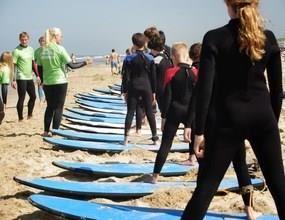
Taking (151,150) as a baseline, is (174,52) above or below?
above

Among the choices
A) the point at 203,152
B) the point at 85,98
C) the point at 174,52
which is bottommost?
the point at 85,98

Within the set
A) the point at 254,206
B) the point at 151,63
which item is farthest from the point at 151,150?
the point at 254,206

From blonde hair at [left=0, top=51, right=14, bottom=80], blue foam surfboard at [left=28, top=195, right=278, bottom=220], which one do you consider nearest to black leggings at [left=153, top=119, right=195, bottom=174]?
blue foam surfboard at [left=28, top=195, right=278, bottom=220]

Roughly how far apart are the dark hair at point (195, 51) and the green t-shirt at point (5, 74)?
225 inches

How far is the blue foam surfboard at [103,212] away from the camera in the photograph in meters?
3.85

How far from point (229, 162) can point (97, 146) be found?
4.27 metres

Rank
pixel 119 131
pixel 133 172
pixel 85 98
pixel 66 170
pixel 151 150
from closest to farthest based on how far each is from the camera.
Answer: pixel 133 172
pixel 66 170
pixel 151 150
pixel 119 131
pixel 85 98

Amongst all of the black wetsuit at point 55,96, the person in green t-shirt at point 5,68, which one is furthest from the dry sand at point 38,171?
the person in green t-shirt at point 5,68

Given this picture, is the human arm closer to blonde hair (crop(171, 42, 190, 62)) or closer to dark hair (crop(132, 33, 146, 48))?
blonde hair (crop(171, 42, 190, 62))

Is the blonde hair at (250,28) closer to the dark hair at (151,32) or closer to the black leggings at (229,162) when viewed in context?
the black leggings at (229,162)

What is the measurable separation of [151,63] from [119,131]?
2070mm

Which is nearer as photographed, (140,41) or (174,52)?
(174,52)

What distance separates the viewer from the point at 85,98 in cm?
1423

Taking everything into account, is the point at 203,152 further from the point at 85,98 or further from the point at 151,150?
the point at 85,98
